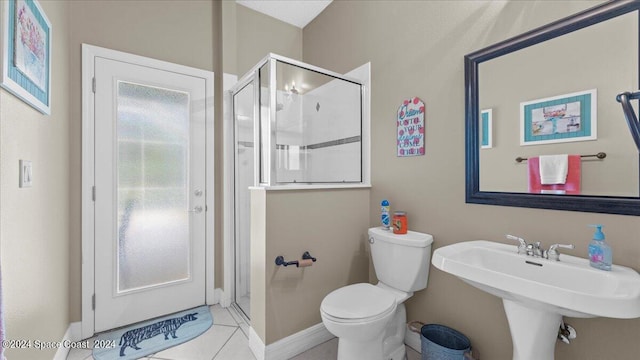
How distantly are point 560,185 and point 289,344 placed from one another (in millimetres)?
1770

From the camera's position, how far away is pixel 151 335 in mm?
2016

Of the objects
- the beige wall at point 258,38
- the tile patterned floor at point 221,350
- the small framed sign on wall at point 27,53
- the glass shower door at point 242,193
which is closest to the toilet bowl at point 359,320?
the tile patterned floor at point 221,350

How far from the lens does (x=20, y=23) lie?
110 cm

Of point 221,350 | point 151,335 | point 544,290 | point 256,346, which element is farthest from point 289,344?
point 544,290

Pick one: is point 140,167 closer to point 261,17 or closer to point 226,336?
point 226,336

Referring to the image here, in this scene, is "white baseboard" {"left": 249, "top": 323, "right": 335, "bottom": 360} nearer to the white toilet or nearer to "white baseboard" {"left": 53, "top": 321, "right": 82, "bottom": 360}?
the white toilet

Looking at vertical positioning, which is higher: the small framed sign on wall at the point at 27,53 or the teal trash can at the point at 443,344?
the small framed sign on wall at the point at 27,53

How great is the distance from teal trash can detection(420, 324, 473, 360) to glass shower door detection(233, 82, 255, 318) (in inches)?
55.2

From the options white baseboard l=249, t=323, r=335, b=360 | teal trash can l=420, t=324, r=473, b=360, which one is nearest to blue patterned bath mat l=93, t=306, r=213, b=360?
white baseboard l=249, t=323, r=335, b=360

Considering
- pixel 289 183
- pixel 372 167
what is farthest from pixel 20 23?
pixel 372 167

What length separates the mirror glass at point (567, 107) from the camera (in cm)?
112

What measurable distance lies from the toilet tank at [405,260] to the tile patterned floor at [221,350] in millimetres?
517

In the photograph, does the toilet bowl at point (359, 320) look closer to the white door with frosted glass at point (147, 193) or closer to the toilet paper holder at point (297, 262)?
the toilet paper holder at point (297, 262)

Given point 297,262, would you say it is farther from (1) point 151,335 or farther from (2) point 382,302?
(1) point 151,335
